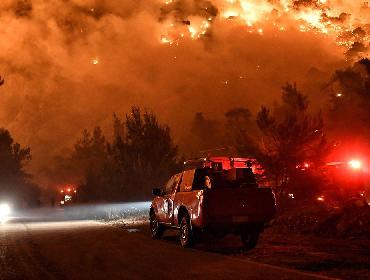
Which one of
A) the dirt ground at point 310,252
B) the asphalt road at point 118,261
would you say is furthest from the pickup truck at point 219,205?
the asphalt road at point 118,261

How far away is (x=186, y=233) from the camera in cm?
1420

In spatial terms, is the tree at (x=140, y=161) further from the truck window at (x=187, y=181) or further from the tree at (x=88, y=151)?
the tree at (x=88, y=151)

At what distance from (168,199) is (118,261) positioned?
4.58 m

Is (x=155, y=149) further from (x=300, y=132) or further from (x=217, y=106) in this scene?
(x=217, y=106)

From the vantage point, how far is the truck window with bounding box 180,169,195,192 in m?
14.8

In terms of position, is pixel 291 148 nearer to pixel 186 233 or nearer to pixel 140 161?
pixel 186 233

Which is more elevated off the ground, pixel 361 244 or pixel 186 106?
pixel 186 106

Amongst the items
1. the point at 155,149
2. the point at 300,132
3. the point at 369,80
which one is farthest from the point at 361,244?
the point at 369,80

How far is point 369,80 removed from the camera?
4578 cm

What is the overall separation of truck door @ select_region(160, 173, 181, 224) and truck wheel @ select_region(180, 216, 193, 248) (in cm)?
109

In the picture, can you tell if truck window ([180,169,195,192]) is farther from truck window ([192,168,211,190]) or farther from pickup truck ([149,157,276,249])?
truck window ([192,168,211,190])

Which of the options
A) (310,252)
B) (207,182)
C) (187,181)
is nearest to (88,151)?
(187,181)

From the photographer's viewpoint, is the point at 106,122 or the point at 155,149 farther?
the point at 106,122

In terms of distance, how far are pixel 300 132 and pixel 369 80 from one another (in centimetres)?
2541
